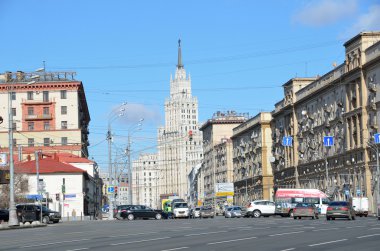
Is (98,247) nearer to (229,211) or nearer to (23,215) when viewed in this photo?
(23,215)

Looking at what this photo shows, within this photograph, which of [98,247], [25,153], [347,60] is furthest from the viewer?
[25,153]

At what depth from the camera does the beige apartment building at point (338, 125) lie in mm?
90000

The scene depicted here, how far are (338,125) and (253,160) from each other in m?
48.2

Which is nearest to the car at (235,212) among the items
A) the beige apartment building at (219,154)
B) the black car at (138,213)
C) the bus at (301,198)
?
the bus at (301,198)

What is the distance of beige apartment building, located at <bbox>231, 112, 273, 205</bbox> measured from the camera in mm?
140500

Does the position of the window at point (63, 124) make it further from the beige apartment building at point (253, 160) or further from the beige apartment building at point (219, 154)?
the beige apartment building at point (219, 154)

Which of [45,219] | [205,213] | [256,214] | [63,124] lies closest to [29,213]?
[45,219]

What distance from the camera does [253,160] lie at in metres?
148

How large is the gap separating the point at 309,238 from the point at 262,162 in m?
112

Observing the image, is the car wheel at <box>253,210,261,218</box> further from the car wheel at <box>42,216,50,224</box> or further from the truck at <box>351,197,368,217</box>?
the car wheel at <box>42,216,50,224</box>

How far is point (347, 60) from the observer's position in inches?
3826

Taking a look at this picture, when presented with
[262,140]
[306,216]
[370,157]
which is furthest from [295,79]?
[306,216]

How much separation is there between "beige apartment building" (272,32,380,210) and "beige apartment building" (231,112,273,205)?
11667mm

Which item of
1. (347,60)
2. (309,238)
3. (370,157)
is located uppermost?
(347,60)
